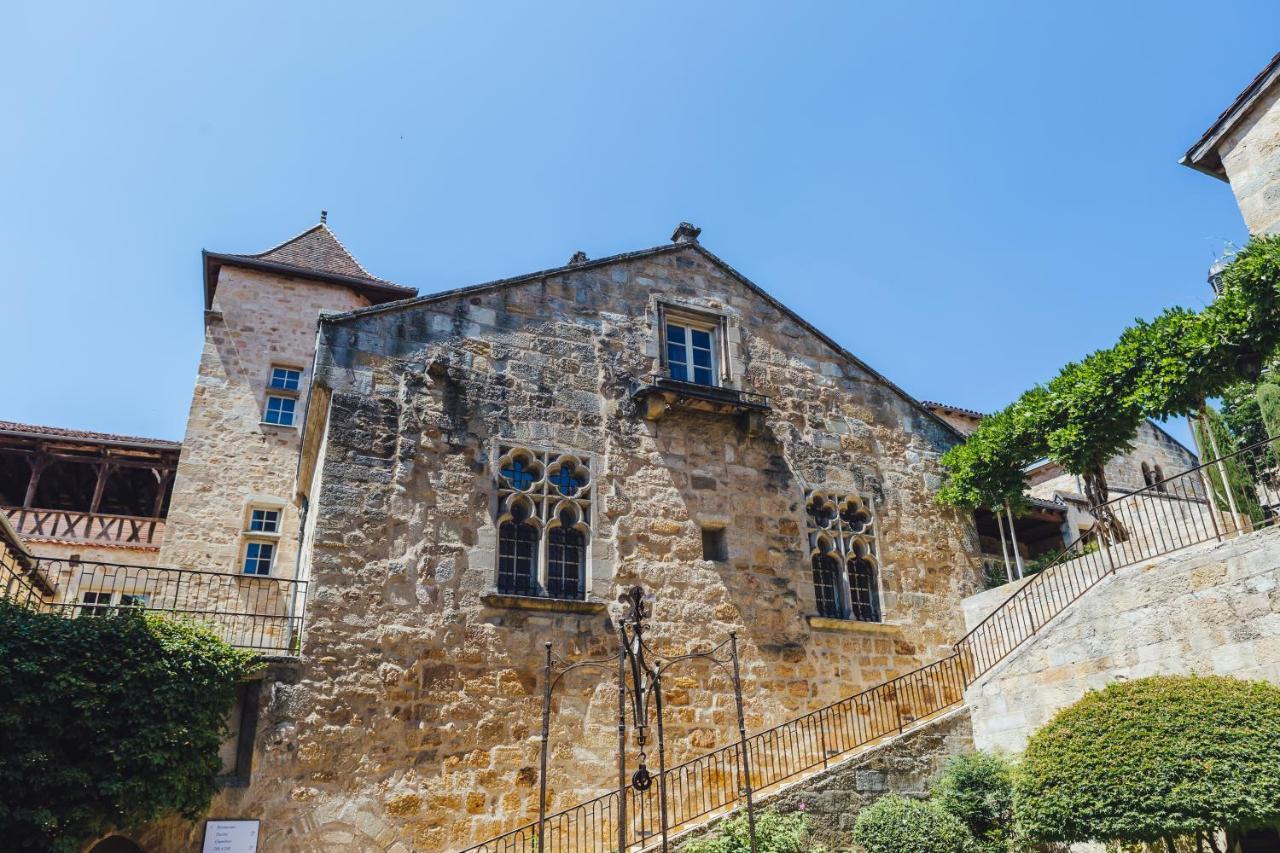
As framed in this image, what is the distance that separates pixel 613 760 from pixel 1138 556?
24.0 ft

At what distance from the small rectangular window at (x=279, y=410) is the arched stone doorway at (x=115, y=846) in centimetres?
1029

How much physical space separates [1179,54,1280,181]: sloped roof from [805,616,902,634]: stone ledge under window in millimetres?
8531

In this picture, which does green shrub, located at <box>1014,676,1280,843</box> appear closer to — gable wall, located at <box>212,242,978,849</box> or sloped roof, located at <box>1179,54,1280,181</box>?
gable wall, located at <box>212,242,978,849</box>

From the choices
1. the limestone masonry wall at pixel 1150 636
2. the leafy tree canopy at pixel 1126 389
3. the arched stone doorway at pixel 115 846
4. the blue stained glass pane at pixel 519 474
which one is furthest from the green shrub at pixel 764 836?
the leafy tree canopy at pixel 1126 389

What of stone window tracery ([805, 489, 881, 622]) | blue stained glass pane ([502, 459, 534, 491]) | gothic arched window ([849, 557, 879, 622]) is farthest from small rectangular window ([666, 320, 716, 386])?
gothic arched window ([849, 557, 879, 622])

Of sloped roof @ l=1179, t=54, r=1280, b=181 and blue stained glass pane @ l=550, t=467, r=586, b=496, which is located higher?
sloped roof @ l=1179, t=54, r=1280, b=181

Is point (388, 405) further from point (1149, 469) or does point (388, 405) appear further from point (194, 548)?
point (1149, 469)

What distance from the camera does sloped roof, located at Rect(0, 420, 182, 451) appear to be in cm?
2005

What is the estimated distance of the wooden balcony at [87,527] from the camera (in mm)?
19281

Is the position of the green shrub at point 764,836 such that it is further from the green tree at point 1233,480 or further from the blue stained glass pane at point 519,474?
the green tree at point 1233,480

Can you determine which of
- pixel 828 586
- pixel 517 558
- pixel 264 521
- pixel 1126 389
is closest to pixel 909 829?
pixel 828 586

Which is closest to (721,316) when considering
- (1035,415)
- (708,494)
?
(708,494)

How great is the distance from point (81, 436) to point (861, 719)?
17.0 m

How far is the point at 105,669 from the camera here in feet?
30.4
